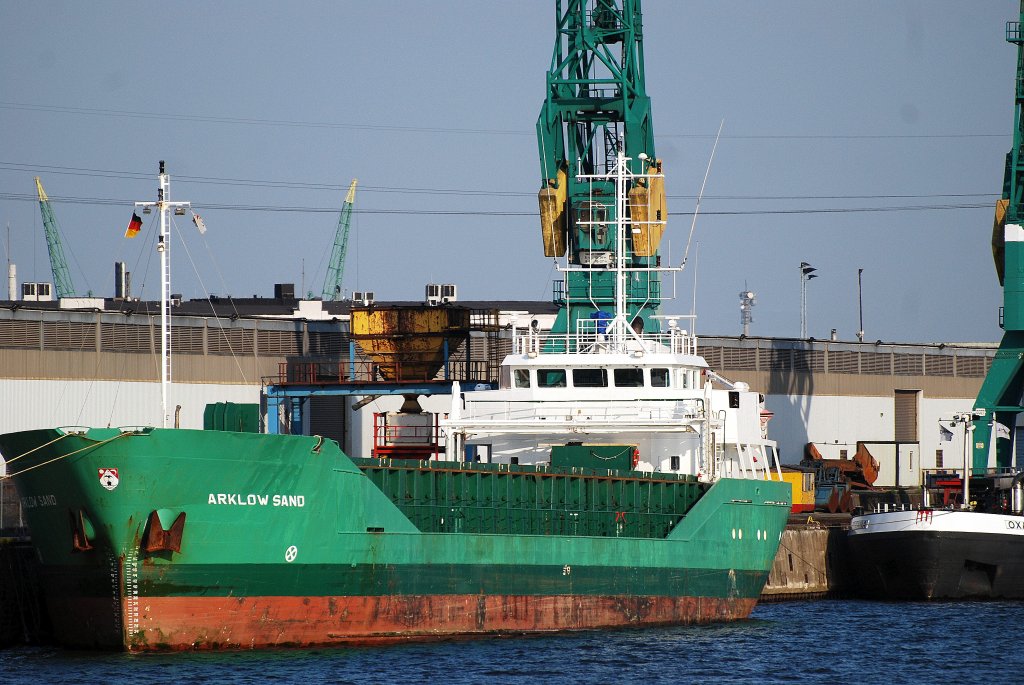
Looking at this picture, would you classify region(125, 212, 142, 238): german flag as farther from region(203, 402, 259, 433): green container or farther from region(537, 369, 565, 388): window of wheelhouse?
region(537, 369, 565, 388): window of wheelhouse

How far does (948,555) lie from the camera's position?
44.3 metres

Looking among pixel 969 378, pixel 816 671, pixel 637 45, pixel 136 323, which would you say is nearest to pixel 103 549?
pixel 816 671

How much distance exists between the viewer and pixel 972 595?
4516 cm

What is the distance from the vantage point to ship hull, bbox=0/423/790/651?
1155 inches

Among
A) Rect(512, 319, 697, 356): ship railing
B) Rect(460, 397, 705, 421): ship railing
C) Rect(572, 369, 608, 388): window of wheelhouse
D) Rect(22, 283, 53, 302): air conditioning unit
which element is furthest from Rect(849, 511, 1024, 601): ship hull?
Rect(22, 283, 53, 302): air conditioning unit

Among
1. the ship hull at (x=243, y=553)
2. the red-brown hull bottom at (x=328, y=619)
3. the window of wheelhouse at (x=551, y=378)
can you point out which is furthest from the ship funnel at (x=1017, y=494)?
the ship hull at (x=243, y=553)

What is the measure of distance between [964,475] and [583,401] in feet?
40.2

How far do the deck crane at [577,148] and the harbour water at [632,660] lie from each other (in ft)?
52.3

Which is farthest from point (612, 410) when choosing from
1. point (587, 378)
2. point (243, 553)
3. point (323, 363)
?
point (323, 363)

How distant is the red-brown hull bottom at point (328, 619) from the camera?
1169 inches

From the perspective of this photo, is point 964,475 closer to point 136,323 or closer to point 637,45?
point 637,45

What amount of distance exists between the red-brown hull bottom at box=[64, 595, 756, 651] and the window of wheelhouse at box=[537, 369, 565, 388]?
7.10 meters

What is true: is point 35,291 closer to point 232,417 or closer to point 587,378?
point 587,378

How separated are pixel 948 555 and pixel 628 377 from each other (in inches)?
413
